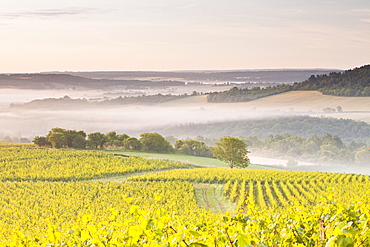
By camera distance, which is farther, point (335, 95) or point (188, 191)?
point (335, 95)

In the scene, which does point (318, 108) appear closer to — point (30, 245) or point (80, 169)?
point (80, 169)

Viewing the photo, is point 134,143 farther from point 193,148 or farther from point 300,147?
point 300,147

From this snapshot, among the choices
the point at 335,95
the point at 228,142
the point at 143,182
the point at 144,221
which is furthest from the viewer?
the point at 335,95

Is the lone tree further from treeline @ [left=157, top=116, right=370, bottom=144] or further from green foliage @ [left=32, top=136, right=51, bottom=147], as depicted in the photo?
treeline @ [left=157, top=116, right=370, bottom=144]

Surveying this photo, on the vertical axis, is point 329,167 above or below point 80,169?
below

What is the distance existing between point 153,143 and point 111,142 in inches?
240

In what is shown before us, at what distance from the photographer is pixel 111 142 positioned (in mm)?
59812

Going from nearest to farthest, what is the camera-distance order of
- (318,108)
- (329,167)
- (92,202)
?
(92,202) → (329,167) → (318,108)

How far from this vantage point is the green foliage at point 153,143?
6128cm

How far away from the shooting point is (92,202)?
25.3 metres

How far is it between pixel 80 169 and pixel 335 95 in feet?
510

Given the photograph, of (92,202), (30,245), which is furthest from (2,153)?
(30,245)

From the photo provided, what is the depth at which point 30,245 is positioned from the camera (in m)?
5.13

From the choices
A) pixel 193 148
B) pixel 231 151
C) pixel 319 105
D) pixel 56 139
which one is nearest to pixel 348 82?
pixel 319 105
